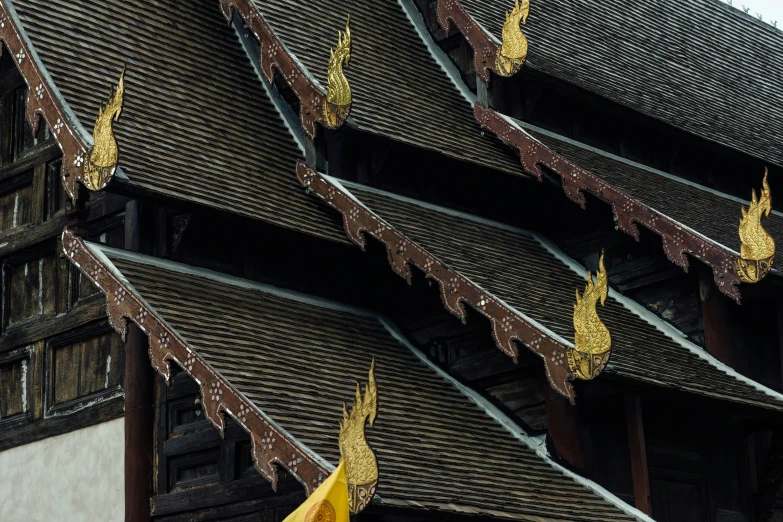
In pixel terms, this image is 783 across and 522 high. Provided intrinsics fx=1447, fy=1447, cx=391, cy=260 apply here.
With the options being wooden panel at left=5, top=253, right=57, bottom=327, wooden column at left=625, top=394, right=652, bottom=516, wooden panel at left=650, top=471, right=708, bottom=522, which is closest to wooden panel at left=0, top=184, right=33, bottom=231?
wooden panel at left=5, top=253, right=57, bottom=327

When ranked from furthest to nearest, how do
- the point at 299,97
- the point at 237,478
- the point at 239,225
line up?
the point at 299,97 < the point at 239,225 < the point at 237,478

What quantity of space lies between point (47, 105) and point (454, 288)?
138 inches

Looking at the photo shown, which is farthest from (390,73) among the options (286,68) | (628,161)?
(628,161)

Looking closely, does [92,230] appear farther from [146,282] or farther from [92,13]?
[92,13]

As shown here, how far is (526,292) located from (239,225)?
8.10 ft

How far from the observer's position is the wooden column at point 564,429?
37.9 feet

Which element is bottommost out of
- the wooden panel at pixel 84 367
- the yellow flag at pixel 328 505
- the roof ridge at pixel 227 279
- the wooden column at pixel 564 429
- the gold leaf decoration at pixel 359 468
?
the yellow flag at pixel 328 505

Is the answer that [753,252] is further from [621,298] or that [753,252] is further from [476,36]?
[476,36]

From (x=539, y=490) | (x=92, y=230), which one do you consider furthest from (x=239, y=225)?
(x=539, y=490)

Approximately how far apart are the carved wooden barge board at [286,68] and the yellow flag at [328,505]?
5.16 metres

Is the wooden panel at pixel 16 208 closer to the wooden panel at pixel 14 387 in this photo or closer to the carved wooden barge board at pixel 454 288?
the wooden panel at pixel 14 387

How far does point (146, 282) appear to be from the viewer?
10.7 meters

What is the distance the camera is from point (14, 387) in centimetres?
1208

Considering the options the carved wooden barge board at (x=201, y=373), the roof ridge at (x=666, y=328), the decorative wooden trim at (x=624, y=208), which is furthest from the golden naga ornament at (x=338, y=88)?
the roof ridge at (x=666, y=328)
